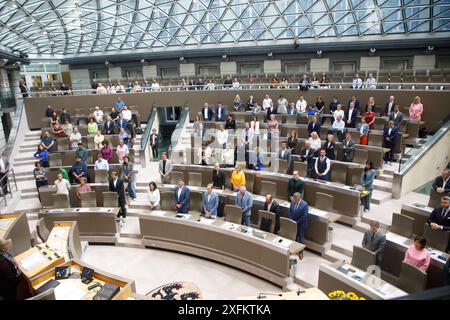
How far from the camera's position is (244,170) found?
12.6 meters

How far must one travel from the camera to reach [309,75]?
23.3 metres

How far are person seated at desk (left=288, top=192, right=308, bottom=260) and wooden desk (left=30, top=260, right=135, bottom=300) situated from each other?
4734mm

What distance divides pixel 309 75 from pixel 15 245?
772 inches

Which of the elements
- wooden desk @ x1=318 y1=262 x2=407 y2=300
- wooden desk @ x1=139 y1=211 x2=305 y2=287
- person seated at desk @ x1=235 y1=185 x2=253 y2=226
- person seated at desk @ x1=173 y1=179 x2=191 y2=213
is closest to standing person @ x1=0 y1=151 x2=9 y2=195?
wooden desk @ x1=139 y1=211 x2=305 y2=287

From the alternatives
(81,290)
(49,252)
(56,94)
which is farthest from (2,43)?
(81,290)

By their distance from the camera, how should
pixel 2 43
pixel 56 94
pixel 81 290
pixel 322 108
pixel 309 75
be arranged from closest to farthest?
pixel 81 290 → pixel 322 108 → pixel 56 94 → pixel 309 75 → pixel 2 43

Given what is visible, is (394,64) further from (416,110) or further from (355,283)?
(355,283)

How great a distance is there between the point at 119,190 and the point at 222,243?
4316 millimetres

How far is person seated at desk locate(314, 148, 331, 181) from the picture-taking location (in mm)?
11539

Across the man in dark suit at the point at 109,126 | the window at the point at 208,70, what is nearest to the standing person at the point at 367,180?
the man in dark suit at the point at 109,126

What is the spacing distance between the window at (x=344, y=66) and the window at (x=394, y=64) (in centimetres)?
201

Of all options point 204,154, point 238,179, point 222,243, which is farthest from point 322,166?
point 204,154

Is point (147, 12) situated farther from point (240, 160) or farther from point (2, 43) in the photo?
point (240, 160)

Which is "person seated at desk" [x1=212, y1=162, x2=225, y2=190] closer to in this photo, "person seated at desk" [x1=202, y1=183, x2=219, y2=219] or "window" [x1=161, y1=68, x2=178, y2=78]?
"person seated at desk" [x1=202, y1=183, x2=219, y2=219]
